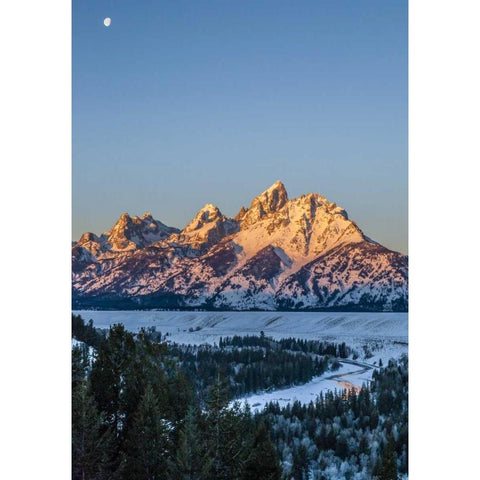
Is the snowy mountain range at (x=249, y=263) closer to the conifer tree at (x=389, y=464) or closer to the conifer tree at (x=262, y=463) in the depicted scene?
the conifer tree at (x=389, y=464)

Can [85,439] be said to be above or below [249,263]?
below

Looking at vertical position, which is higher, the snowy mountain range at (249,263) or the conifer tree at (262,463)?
the snowy mountain range at (249,263)

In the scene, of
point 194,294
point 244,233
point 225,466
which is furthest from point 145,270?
point 225,466

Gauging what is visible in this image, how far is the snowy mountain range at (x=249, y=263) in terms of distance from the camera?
5867 mm

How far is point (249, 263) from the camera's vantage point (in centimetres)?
614

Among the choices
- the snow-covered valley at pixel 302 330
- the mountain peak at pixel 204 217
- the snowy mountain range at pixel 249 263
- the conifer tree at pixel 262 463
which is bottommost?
the conifer tree at pixel 262 463

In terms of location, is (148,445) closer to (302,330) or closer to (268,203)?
(302,330)

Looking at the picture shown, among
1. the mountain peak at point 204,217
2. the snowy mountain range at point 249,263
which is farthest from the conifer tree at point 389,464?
the mountain peak at point 204,217

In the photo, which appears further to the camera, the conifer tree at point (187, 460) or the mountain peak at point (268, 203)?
the mountain peak at point (268, 203)

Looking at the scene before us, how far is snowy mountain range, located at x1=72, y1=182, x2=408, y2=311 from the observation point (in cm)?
587
